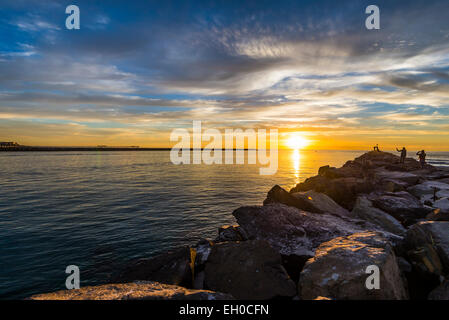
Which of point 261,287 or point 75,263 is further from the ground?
point 261,287

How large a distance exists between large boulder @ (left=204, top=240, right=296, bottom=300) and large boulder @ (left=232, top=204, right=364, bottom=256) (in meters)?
1.78

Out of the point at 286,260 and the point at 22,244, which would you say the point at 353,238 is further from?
the point at 22,244

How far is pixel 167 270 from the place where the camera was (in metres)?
7.14

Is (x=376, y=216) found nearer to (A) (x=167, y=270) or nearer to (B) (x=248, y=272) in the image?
(B) (x=248, y=272)

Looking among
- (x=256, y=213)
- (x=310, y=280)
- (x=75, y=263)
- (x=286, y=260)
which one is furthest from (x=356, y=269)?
(x=75, y=263)

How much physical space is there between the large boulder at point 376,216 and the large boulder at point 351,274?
5385 mm

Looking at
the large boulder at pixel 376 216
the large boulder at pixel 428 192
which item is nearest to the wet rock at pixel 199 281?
the large boulder at pixel 376 216

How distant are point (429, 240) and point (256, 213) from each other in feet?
19.0

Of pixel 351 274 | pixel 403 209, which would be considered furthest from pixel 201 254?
pixel 403 209

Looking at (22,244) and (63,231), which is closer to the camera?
(22,244)

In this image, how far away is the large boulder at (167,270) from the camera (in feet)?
22.8
